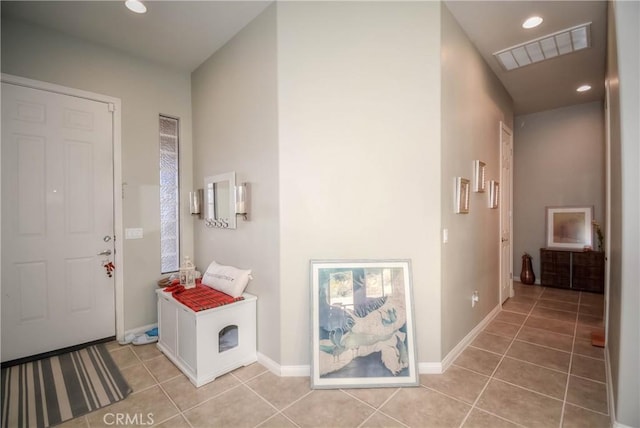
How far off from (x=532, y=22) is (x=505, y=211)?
2.38 meters

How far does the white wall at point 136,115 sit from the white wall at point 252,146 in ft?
1.34

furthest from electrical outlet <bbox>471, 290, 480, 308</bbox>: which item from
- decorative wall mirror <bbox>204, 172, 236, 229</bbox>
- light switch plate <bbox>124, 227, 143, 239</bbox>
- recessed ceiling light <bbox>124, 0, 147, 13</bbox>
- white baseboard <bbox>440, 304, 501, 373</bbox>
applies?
recessed ceiling light <bbox>124, 0, 147, 13</bbox>

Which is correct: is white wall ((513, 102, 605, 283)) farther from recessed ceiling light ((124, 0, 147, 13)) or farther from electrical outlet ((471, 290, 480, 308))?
recessed ceiling light ((124, 0, 147, 13))

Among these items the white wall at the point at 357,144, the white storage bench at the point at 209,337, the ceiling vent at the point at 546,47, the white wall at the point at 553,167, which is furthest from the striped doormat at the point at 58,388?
the white wall at the point at 553,167

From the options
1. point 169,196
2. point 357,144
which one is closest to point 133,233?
point 169,196

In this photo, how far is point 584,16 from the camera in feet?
8.46

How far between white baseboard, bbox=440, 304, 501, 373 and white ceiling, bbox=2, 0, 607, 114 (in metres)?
2.91

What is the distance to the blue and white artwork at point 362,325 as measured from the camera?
217cm

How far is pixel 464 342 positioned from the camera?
2777 mm

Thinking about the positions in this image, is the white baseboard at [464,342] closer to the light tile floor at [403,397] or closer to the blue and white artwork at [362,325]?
the light tile floor at [403,397]

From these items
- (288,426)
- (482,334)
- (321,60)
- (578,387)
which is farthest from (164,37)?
(578,387)

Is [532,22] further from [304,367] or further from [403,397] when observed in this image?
[304,367]

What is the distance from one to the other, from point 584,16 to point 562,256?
3620mm

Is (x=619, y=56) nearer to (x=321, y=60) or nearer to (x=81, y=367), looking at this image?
(x=321, y=60)
